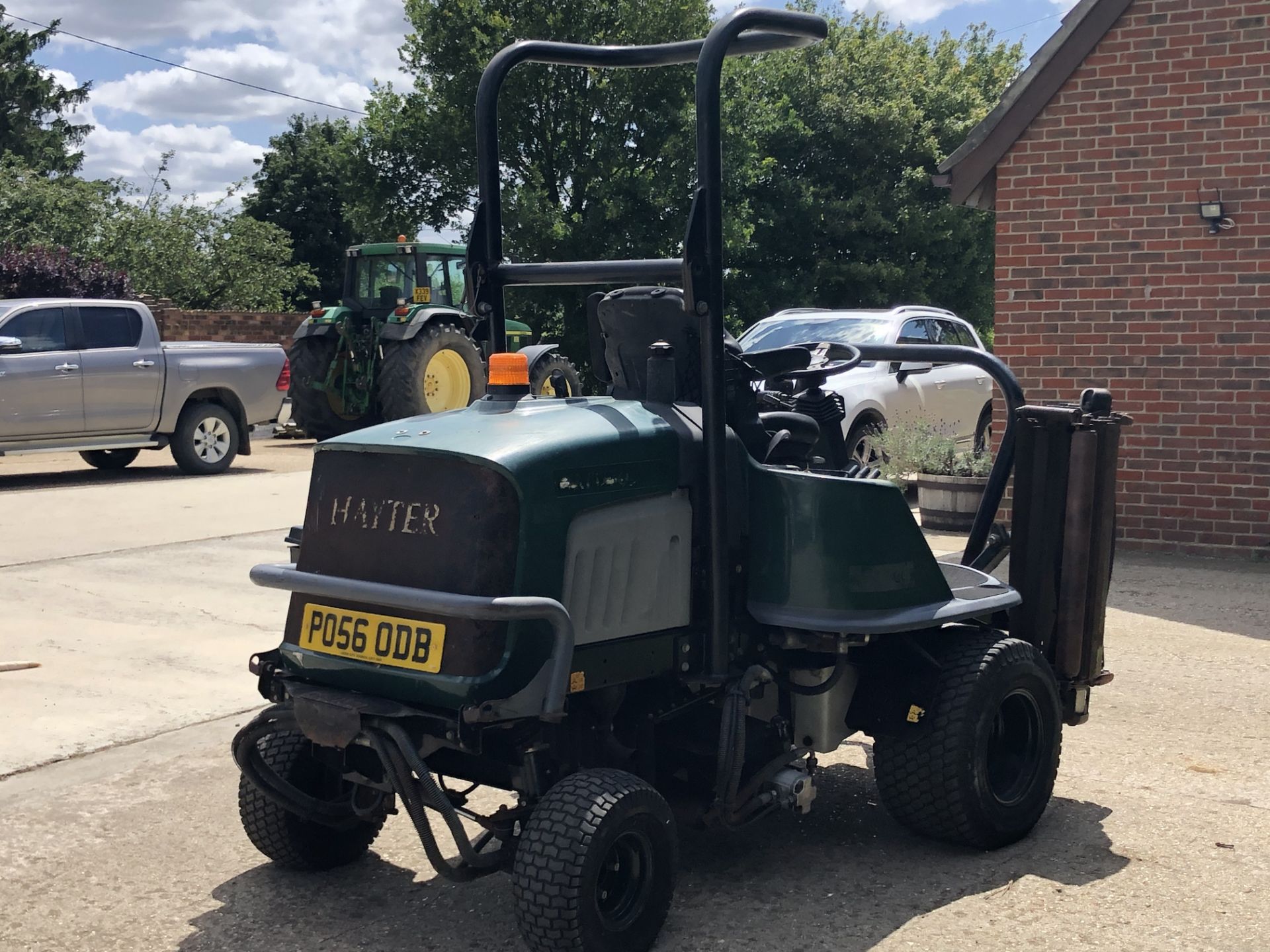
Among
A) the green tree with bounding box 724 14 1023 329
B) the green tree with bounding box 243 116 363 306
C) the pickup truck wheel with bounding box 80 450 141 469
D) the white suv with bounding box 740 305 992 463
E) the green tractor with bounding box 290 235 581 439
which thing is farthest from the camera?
the green tree with bounding box 243 116 363 306

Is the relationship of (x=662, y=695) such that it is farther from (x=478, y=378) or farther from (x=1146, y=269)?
(x=478, y=378)

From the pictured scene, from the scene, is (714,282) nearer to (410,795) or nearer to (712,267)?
(712,267)

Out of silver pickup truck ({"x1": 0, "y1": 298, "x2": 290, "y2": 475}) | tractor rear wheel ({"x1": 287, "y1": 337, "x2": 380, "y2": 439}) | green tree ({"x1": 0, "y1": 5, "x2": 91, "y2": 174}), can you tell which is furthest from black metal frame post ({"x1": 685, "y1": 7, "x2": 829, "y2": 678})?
green tree ({"x1": 0, "y1": 5, "x2": 91, "y2": 174})

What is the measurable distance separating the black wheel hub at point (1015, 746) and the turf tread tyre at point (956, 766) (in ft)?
0.16

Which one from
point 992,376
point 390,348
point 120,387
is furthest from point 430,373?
point 992,376

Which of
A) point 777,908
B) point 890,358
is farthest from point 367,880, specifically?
point 890,358

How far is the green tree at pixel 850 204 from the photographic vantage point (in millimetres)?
33750

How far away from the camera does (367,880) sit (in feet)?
13.8

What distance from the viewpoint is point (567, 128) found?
28250 mm

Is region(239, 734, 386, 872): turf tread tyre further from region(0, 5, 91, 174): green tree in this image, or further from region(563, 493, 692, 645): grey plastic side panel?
region(0, 5, 91, 174): green tree

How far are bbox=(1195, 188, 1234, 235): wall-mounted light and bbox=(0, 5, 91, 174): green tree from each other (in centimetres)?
4149

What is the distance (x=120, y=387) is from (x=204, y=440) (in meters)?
1.17

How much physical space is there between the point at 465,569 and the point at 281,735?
1039 mm

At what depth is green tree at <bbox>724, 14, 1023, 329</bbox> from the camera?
3375 cm
